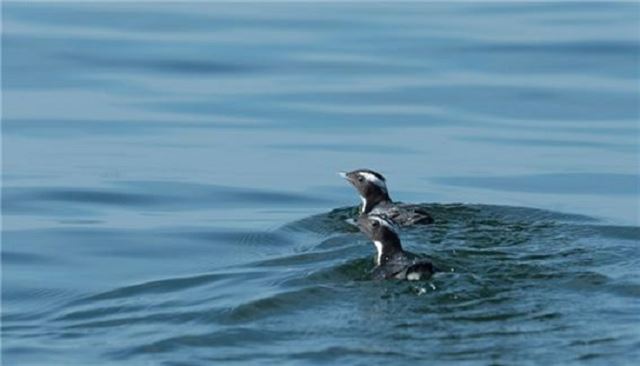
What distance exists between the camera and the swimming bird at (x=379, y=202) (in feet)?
64.2

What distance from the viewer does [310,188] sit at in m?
22.2

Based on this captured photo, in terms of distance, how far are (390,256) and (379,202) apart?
12.3 ft

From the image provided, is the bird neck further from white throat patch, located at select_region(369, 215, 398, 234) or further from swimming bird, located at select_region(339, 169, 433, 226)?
white throat patch, located at select_region(369, 215, 398, 234)

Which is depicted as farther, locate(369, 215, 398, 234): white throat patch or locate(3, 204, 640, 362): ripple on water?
locate(369, 215, 398, 234): white throat patch

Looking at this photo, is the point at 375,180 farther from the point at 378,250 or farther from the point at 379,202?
the point at 378,250

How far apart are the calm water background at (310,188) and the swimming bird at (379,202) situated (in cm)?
26

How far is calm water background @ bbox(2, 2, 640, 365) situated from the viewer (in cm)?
1467

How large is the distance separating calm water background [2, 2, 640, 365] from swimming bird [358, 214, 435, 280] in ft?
0.69

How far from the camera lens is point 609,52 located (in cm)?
3073

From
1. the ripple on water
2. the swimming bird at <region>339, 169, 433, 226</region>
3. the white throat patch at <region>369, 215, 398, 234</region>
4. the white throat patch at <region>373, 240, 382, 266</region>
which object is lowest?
the ripple on water

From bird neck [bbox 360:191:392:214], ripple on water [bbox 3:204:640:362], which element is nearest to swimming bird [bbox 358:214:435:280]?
ripple on water [bbox 3:204:640:362]

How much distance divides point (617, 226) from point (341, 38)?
46.7 feet

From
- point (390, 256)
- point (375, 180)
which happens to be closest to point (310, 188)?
point (375, 180)

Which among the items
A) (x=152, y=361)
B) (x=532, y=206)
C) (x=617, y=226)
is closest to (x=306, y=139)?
(x=532, y=206)
